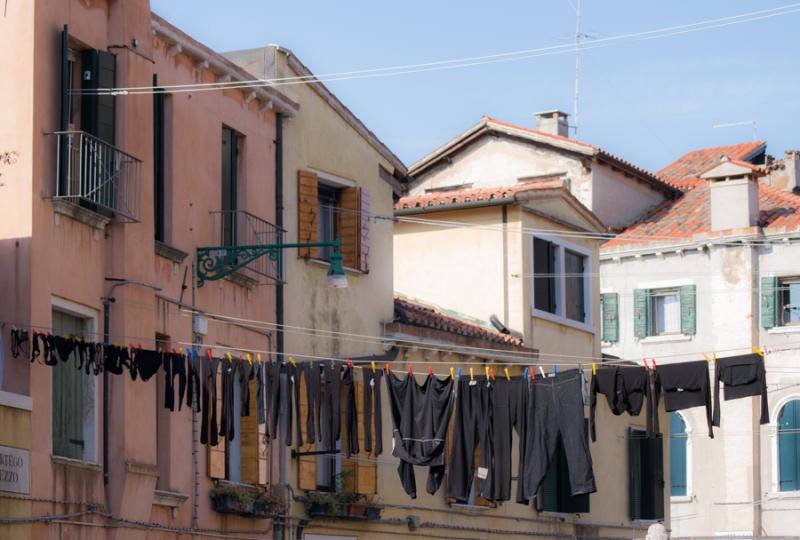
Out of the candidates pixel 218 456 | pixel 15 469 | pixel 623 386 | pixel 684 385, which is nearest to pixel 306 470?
pixel 218 456

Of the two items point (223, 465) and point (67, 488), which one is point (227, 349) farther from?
point (67, 488)

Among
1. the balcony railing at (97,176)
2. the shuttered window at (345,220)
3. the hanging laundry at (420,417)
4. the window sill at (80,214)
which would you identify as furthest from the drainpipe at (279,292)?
the window sill at (80,214)

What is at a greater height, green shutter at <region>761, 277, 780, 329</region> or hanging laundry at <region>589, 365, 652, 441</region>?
green shutter at <region>761, 277, 780, 329</region>

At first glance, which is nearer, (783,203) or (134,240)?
(134,240)

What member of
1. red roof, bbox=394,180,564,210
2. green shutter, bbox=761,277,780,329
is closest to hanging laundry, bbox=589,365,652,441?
red roof, bbox=394,180,564,210

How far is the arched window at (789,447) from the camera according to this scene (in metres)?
39.9

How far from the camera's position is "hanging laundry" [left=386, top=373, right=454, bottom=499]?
73.0 feet

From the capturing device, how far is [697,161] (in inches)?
1930

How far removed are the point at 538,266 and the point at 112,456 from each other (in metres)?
13.5

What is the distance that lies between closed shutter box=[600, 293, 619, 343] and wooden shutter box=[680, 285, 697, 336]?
181 centimetres

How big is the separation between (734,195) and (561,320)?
10634 millimetres

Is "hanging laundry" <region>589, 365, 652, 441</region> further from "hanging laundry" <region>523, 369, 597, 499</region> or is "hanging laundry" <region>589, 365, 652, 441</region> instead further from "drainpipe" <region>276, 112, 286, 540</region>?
"drainpipe" <region>276, 112, 286, 540</region>

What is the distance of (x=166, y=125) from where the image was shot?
73.7ft

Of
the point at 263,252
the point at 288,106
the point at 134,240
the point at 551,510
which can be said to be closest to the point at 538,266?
the point at 551,510
